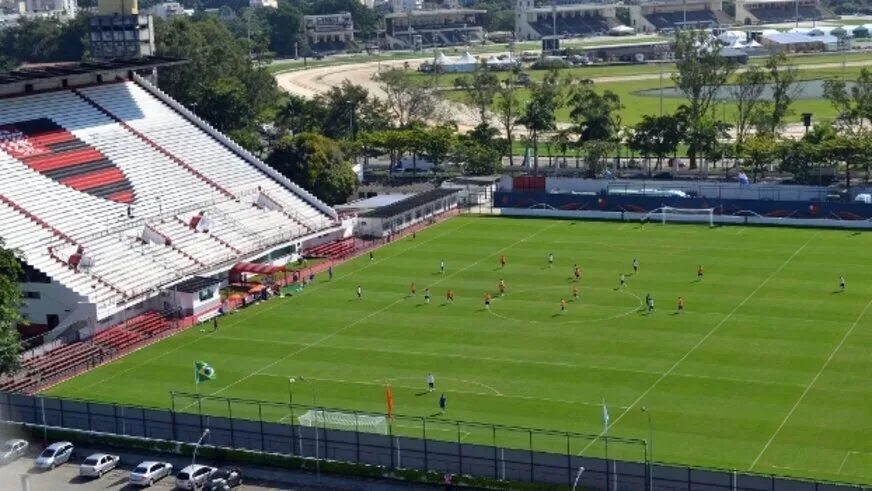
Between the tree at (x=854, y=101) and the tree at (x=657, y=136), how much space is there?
44.1 ft


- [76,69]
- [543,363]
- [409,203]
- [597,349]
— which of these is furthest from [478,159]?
[543,363]

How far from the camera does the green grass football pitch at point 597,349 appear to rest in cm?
5047

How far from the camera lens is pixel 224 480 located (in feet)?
152

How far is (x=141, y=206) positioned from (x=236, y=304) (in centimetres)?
1147

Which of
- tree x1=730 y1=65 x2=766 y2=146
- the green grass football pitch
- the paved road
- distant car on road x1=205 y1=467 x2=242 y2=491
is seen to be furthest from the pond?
distant car on road x1=205 y1=467 x2=242 y2=491

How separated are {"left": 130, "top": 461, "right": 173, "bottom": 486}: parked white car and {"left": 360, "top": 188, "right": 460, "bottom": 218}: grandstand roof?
42640 mm

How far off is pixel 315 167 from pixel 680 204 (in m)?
26.3

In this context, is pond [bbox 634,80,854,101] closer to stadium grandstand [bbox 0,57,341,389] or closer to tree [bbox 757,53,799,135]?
tree [bbox 757,53,799,135]

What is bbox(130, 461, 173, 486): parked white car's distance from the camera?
46844mm

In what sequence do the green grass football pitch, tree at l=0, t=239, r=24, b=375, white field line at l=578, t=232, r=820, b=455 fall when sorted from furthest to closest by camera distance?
tree at l=0, t=239, r=24, b=375, white field line at l=578, t=232, r=820, b=455, the green grass football pitch

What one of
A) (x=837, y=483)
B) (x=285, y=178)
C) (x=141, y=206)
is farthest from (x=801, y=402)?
(x=285, y=178)

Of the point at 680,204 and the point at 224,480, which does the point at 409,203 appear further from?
the point at 224,480

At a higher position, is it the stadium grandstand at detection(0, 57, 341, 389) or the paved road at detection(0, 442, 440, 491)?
the stadium grandstand at detection(0, 57, 341, 389)

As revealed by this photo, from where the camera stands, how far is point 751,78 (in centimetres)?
11700
